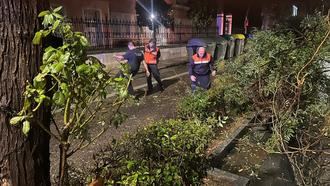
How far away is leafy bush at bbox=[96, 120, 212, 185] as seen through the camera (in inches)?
117

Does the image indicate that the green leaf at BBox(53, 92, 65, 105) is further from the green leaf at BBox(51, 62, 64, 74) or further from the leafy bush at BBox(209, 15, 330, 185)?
the leafy bush at BBox(209, 15, 330, 185)

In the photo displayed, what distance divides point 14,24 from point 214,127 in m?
4.61

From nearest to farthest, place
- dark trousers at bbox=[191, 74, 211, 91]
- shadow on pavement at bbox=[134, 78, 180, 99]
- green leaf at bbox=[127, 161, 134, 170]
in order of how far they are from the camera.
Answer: green leaf at bbox=[127, 161, 134, 170]
dark trousers at bbox=[191, 74, 211, 91]
shadow on pavement at bbox=[134, 78, 180, 99]

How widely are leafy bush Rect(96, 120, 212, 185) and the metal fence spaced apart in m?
6.16

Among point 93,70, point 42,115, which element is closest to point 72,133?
point 42,115

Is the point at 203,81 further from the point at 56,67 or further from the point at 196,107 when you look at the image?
the point at 56,67

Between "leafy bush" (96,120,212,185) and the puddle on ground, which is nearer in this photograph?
"leafy bush" (96,120,212,185)

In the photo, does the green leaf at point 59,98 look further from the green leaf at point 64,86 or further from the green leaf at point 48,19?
the green leaf at point 48,19

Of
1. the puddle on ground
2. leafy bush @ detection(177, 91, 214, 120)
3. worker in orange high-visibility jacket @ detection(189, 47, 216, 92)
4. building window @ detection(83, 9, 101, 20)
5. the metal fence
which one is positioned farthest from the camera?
building window @ detection(83, 9, 101, 20)

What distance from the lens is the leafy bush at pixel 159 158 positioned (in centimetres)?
297

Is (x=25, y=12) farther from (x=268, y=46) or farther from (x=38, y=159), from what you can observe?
(x=268, y=46)

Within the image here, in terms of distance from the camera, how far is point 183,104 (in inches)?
220

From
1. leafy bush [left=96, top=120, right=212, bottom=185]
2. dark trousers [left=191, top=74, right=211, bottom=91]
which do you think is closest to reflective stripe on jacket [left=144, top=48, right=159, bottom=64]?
dark trousers [left=191, top=74, right=211, bottom=91]

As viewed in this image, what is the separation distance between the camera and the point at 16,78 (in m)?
1.71
